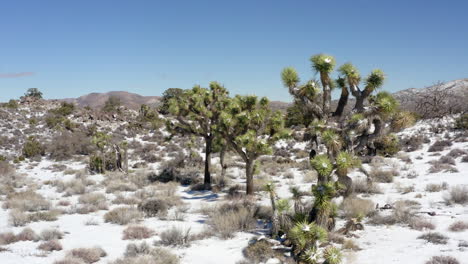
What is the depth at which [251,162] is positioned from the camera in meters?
12.0

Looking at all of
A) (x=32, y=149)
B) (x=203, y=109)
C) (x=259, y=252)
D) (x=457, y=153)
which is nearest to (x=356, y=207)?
(x=259, y=252)

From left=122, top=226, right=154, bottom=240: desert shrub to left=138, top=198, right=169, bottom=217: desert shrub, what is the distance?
1431 millimetres

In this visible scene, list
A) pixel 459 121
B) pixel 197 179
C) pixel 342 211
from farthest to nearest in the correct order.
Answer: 1. pixel 459 121
2. pixel 197 179
3. pixel 342 211

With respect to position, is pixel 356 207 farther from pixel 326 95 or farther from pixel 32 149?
pixel 32 149

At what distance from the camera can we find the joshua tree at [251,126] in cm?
1159

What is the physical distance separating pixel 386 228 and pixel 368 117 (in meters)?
2.85

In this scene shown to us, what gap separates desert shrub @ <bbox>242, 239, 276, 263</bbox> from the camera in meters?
6.52

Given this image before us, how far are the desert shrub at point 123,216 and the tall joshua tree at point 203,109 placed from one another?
15.9ft

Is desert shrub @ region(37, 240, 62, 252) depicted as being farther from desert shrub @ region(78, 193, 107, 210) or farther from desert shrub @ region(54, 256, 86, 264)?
desert shrub @ region(78, 193, 107, 210)

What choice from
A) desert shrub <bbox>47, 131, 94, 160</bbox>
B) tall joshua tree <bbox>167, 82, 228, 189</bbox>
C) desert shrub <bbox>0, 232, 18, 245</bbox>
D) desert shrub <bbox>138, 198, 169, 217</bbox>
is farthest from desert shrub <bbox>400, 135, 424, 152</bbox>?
desert shrub <bbox>47, 131, 94, 160</bbox>

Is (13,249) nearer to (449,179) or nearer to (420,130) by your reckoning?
(449,179)

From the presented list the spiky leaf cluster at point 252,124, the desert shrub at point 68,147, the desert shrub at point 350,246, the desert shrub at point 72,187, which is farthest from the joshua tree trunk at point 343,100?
the desert shrub at point 68,147

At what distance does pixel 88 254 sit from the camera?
6.88 metres

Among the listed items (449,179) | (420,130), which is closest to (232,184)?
(449,179)
